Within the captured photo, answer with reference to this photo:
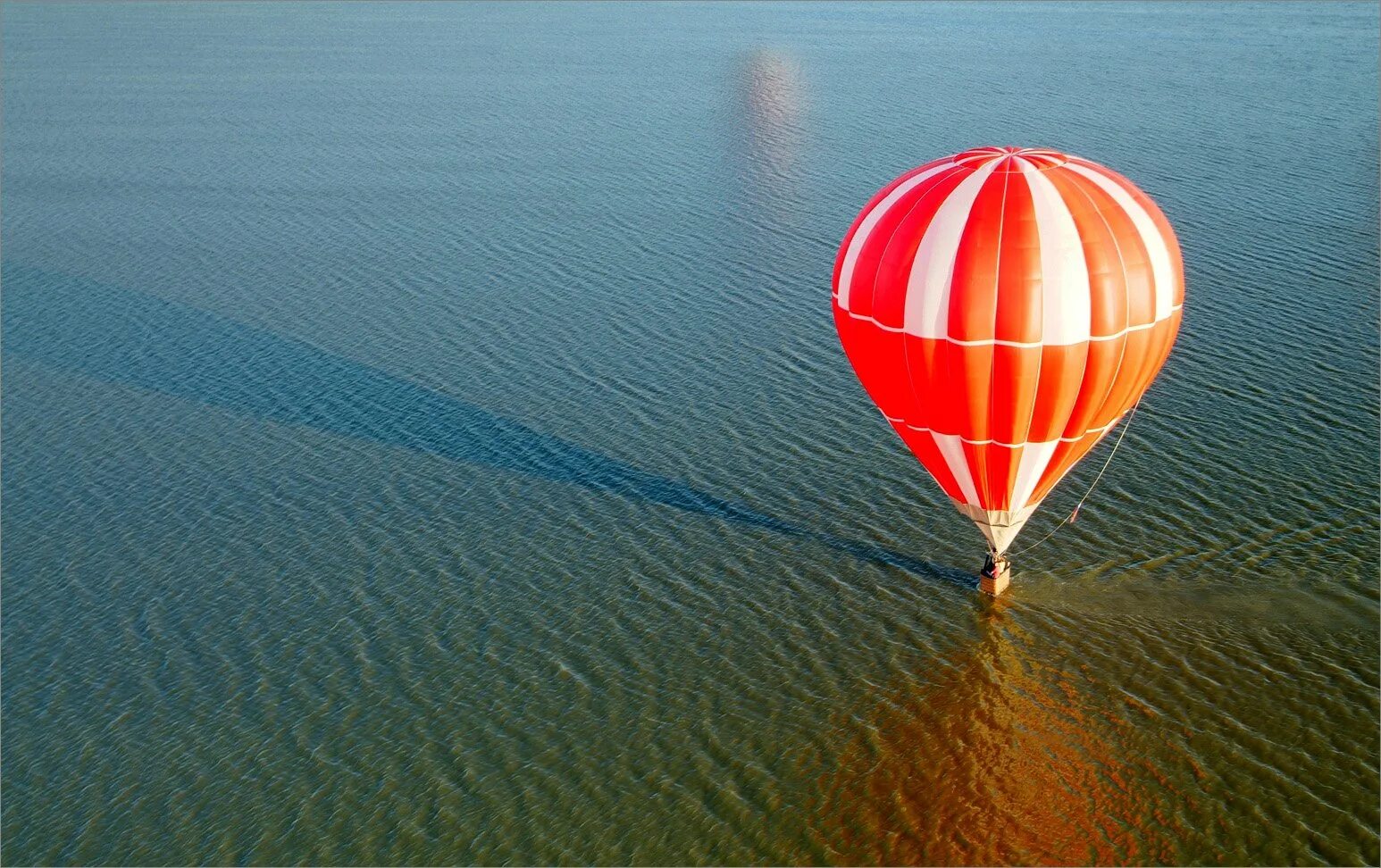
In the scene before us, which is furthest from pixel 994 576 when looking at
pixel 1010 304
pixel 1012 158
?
pixel 1012 158

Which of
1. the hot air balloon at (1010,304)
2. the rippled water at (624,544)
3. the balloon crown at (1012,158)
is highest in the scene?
the balloon crown at (1012,158)

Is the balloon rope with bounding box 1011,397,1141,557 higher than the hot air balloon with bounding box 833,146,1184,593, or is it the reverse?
the hot air balloon with bounding box 833,146,1184,593

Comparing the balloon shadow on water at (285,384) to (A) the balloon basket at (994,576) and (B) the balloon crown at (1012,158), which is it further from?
(B) the balloon crown at (1012,158)

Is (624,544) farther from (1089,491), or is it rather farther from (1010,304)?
(1089,491)

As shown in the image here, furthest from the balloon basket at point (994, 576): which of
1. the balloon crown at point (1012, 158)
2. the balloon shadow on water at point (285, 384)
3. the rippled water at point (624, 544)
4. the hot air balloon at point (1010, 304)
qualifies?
the balloon crown at point (1012, 158)

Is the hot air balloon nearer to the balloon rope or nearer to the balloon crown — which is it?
the balloon crown

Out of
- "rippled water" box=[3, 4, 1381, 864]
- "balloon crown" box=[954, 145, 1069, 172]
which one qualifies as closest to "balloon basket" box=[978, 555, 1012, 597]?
"rippled water" box=[3, 4, 1381, 864]
